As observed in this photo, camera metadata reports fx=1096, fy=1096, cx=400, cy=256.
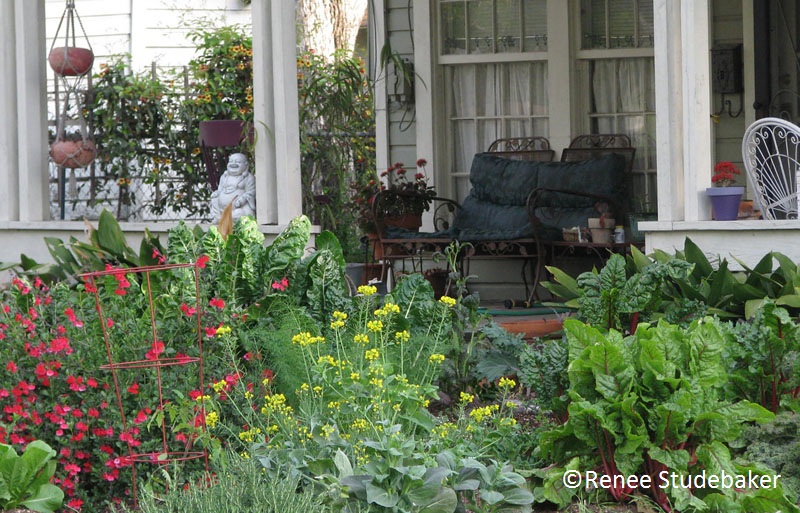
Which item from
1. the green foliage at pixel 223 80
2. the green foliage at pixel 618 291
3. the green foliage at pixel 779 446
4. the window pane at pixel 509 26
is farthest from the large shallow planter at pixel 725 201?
the green foliage at pixel 223 80

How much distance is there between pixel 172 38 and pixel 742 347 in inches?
330

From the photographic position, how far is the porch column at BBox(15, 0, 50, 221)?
6575mm

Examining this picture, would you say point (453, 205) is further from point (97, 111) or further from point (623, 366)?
point (623, 366)

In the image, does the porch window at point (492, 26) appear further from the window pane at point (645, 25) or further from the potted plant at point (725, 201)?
the potted plant at point (725, 201)

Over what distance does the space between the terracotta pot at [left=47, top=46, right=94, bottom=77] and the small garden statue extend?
1.74m

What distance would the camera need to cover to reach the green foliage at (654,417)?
332cm

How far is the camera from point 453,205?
8031 mm

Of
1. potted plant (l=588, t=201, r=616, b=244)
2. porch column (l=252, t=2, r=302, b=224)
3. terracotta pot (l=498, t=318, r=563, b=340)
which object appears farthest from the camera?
potted plant (l=588, t=201, r=616, b=244)

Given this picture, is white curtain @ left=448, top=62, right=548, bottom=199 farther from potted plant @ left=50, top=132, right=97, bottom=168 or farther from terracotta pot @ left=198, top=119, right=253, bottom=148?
potted plant @ left=50, top=132, right=97, bottom=168

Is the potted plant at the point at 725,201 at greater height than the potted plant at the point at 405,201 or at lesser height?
lesser

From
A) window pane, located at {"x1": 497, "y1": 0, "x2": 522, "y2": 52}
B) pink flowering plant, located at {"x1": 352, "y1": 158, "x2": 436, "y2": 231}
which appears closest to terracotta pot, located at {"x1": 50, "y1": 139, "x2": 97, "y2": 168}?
pink flowering plant, located at {"x1": 352, "y1": 158, "x2": 436, "y2": 231}

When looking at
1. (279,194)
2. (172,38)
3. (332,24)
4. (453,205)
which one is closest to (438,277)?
(453,205)

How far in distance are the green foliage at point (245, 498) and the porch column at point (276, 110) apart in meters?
2.90

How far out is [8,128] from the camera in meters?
6.70
